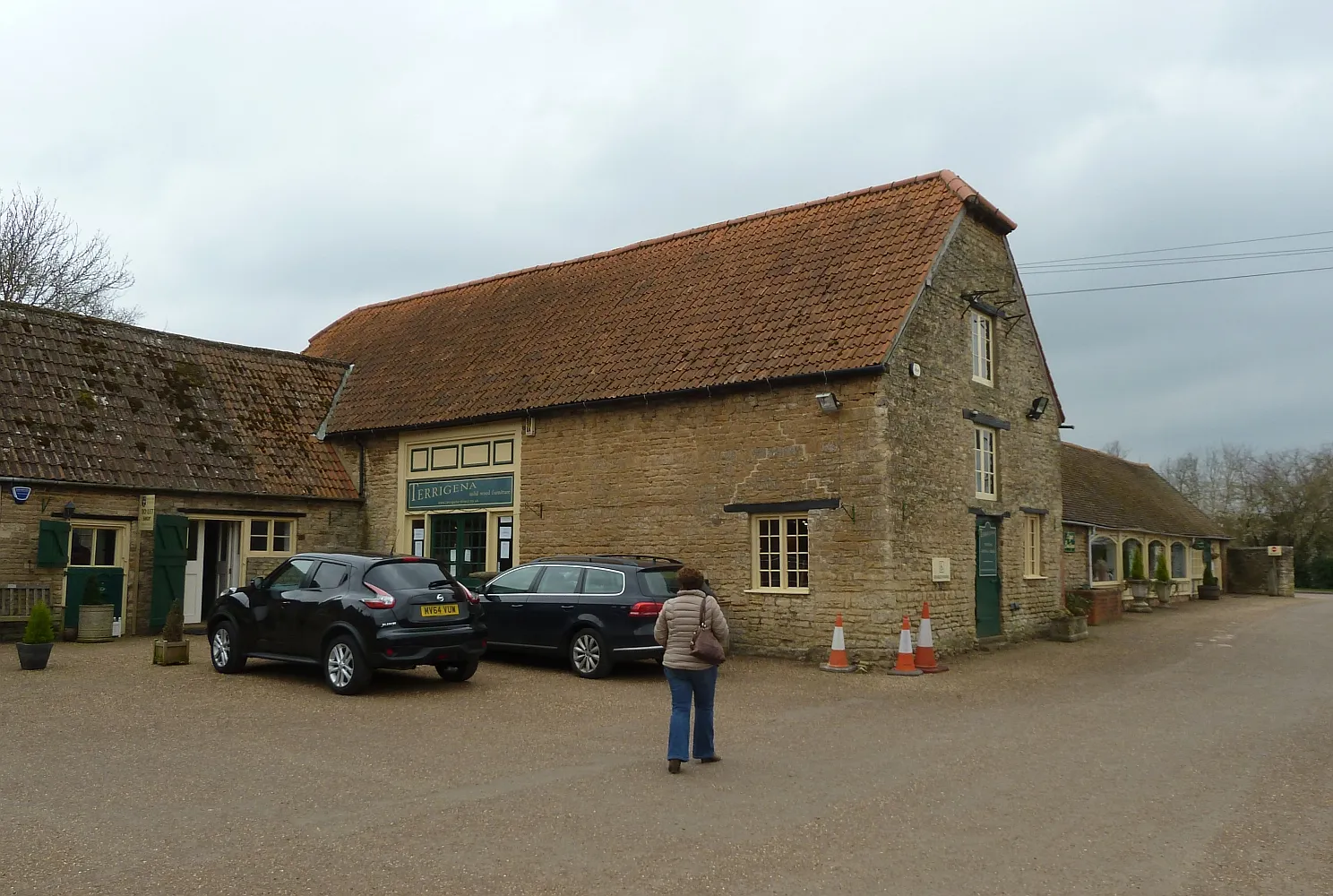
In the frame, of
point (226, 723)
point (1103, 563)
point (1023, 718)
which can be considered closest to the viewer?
point (226, 723)

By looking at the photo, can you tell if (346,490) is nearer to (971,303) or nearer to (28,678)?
(28,678)

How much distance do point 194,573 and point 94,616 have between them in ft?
8.79

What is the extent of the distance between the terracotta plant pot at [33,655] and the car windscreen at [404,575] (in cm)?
481

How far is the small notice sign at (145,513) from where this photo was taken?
18.6 metres

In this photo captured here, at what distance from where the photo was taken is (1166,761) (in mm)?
8820

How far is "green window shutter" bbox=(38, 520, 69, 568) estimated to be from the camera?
55.9 ft

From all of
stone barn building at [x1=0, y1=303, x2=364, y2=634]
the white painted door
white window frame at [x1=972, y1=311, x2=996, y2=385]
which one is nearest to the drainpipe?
white window frame at [x1=972, y1=311, x2=996, y2=385]

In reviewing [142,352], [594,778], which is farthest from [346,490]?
[594,778]

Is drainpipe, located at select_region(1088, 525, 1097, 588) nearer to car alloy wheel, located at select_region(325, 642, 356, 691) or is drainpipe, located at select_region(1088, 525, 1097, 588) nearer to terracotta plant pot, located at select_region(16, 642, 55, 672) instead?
car alloy wheel, located at select_region(325, 642, 356, 691)

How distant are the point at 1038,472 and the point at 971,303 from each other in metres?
4.35

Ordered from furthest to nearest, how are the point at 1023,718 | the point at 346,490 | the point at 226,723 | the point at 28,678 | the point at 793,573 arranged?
the point at 346,490
the point at 793,573
the point at 28,678
the point at 1023,718
the point at 226,723

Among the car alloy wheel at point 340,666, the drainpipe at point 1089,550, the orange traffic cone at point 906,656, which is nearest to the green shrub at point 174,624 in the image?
the car alloy wheel at point 340,666

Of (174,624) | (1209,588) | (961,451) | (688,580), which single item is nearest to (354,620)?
(174,624)

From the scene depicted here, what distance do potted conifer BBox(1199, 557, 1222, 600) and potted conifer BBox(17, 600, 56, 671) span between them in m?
36.5
